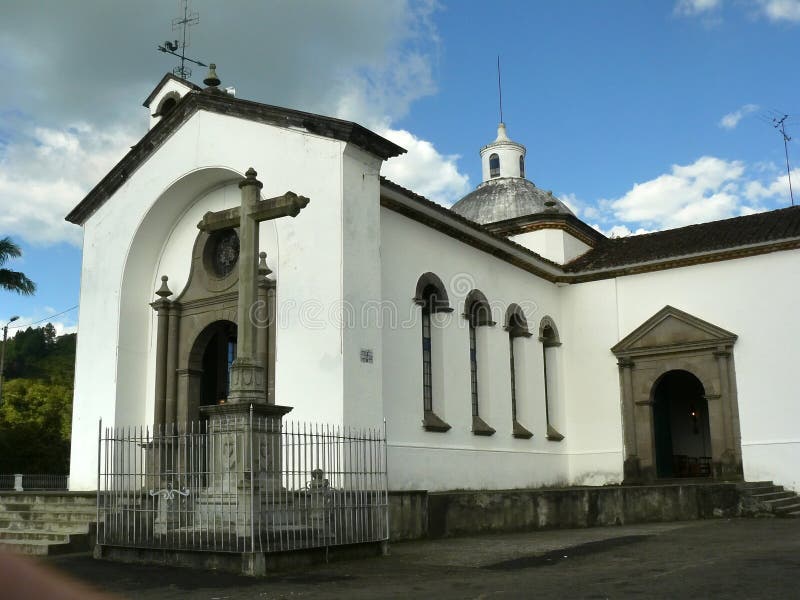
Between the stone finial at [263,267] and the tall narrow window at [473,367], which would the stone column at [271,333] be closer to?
the stone finial at [263,267]

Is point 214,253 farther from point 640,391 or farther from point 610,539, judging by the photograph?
point 640,391

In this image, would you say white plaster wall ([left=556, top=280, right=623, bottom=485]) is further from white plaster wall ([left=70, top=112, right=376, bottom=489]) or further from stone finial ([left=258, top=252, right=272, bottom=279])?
white plaster wall ([left=70, top=112, right=376, bottom=489])

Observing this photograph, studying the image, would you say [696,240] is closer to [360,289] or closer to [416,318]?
[416,318]

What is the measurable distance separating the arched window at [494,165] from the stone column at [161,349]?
54.6ft

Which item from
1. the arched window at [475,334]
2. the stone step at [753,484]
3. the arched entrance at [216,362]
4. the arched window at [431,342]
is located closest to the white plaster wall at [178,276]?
the arched entrance at [216,362]

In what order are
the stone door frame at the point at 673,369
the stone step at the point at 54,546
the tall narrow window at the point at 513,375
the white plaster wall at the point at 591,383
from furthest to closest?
the white plaster wall at the point at 591,383 < the tall narrow window at the point at 513,375 < the stone door frame at the point at 673,369 < the stone step at the point at 54,546

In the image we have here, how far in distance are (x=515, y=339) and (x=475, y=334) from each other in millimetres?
1918

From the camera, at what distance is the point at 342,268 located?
1395 cm

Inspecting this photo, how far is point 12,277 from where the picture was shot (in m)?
31.3

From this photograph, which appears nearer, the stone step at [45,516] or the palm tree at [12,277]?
the stone step at [45,516]

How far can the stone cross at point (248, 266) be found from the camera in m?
10.8

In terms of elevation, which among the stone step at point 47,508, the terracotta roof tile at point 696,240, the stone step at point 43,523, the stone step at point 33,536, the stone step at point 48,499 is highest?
the terracotta roof tile at point 696,240

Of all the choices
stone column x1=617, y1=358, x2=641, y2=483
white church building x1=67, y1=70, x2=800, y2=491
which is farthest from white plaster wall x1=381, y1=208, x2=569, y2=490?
stone column x1=617, y1=358, x2=641, y2=483

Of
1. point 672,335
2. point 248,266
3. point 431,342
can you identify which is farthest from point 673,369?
point 248,266
